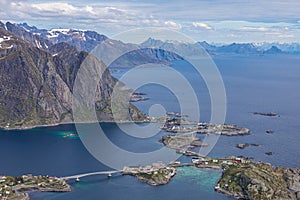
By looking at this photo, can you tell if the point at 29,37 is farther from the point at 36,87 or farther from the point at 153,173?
the point at 153,173

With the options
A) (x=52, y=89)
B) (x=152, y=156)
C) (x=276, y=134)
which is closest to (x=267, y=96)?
(x=276, y=134)

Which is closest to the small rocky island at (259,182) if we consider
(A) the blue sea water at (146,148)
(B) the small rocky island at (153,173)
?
(A) the blue sea water at (146,148)

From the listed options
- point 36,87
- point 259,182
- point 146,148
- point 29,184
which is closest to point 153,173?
point 259,182

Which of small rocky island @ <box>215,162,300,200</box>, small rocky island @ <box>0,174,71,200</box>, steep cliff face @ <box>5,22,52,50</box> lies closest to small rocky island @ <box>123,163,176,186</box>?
small rocky island @ <box>215,162,300,200</box>

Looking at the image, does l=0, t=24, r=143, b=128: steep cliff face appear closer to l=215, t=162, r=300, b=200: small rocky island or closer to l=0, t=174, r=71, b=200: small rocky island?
l=0, t=174, r=71, b=200: small rocky island

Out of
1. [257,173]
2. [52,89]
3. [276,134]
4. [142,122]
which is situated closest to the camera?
[257,173]

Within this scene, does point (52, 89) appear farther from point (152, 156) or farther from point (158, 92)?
point (152, 156)

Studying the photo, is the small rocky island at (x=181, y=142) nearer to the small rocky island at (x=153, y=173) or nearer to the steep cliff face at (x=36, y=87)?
the small rocky island at (x=153, y=173)
